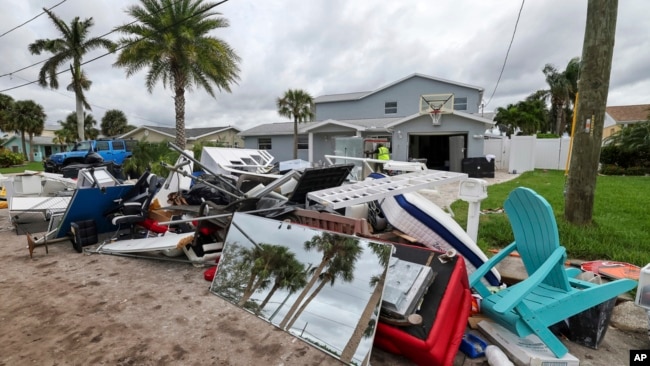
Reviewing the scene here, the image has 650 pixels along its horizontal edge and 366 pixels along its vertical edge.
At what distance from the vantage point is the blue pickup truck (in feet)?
50.4

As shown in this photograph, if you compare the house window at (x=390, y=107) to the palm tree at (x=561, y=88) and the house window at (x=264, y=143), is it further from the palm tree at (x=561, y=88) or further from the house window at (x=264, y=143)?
the palm tree at (x=561, y=88)

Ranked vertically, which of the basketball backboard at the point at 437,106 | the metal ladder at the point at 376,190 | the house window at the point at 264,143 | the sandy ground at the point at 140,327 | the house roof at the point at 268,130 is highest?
the basketball backboard at the point at 437,106

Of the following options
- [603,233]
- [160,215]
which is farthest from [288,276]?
[603,233]

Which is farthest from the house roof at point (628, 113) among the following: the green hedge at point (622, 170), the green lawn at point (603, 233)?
the green lawn at point (603, 233)

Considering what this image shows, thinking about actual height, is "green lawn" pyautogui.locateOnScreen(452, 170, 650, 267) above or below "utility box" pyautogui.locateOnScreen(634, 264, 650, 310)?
below

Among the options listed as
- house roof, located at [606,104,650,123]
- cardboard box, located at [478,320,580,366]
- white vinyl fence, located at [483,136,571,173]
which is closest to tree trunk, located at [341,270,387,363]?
cardboard box, located at [478,320,580,366]

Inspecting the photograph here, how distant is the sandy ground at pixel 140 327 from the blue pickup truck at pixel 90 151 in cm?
1398

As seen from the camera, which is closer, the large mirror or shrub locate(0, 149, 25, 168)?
the large mirror

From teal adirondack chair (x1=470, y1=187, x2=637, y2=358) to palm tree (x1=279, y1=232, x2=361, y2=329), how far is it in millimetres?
980

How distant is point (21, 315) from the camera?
271cm

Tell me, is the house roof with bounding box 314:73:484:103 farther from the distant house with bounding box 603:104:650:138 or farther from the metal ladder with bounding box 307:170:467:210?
the distant house with bounding box 603:104:650:138

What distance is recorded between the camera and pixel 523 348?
6.63 ft

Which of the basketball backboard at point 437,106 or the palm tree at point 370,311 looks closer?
the palm tree at point 370,311

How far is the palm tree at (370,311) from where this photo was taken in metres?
2.03
